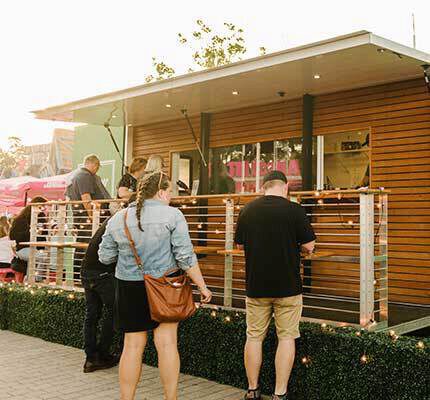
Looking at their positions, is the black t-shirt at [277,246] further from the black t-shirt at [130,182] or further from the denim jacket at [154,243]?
the black t-shirt at [130,182]

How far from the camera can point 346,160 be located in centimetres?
854

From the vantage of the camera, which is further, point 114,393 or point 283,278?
point 114,393

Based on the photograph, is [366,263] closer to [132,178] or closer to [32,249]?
[132,178]

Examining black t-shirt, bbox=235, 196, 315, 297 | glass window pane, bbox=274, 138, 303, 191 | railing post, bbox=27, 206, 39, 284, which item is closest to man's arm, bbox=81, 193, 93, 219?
railing post, bbox=27, 206, 39, 284

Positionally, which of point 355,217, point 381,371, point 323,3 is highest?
point 323,3

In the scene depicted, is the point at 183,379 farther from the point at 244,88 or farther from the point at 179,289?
the point at 244,88

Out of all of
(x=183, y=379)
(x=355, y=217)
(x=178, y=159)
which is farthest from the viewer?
(x=178, y=159)

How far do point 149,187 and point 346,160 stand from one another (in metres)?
5.00

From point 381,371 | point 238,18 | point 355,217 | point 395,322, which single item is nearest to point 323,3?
point 238,18

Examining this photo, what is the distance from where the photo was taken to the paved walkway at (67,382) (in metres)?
5.12

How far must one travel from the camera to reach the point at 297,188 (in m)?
9.09

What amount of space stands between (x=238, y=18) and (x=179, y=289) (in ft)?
74.1

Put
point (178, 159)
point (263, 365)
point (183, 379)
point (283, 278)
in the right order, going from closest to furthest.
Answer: point (283, 278) → point (263, 365) → point (183, 379) → point (178, 159)

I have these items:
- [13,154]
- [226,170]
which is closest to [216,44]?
[226,170]
